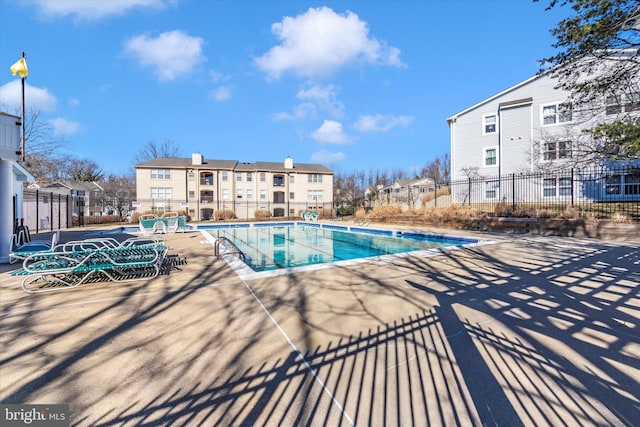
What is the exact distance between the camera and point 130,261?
5.39 m

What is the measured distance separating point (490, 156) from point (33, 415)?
85.3ft

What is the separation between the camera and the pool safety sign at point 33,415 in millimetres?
1912

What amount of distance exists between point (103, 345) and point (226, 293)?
1.71 m

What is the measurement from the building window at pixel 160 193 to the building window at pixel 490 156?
114 feet

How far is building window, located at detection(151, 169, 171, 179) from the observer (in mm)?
34103

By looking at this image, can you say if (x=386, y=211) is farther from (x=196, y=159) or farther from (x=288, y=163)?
(x=196, y=159)

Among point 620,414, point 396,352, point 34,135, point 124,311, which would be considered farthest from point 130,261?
point 34,135

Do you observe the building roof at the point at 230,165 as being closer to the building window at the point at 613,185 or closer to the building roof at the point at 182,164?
the building roof at the point at 182,164

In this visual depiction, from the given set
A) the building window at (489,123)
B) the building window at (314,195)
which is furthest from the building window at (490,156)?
the building window at (314,195)

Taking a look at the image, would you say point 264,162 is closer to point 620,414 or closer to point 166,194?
point 166,194

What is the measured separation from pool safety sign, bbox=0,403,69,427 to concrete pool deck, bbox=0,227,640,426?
57 mm

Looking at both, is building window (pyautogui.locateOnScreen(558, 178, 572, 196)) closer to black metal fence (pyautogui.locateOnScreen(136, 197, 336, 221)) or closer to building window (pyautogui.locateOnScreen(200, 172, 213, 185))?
black metal fence (pyautogui.locateOnScreen(136, 197, 336, 221))

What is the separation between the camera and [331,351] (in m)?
2.72

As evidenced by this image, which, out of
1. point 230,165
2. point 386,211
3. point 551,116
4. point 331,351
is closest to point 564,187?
point 551,116
